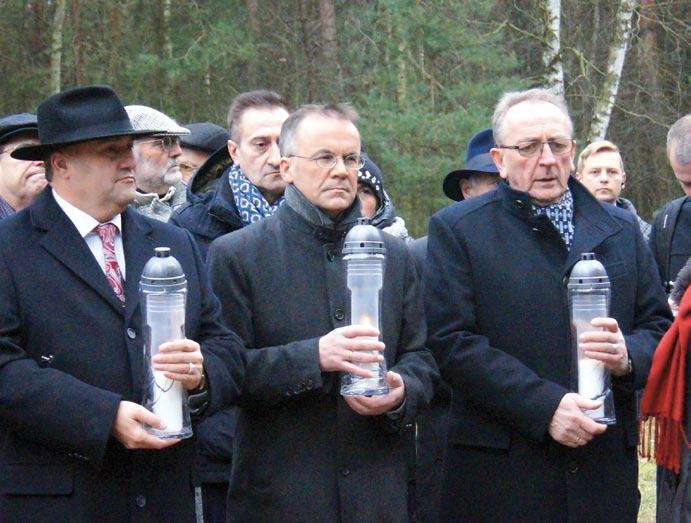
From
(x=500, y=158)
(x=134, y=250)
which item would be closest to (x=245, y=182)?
(x=500, y=158)

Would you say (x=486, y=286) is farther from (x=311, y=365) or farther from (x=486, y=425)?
(x=311, y=365)

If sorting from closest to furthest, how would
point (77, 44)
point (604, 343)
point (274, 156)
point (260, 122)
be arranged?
point (604, 343) < point (274, 156) < point (260, 122) < point (77, 44)

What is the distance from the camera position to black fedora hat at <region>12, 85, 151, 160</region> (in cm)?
383

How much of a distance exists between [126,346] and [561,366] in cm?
171

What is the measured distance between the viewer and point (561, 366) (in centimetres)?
445

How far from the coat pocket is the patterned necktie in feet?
1.95

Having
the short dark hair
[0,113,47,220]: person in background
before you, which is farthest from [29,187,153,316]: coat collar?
the short dark hair

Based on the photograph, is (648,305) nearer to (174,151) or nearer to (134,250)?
(134,250)

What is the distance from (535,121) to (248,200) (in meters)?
1.51

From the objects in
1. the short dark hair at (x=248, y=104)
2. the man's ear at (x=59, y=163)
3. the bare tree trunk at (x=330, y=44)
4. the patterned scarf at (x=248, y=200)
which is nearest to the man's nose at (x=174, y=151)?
the short dark hair at (x=248, y=104)

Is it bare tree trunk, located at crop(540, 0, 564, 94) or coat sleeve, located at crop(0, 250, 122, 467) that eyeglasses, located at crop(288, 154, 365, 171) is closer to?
coat sleeve, located at crop(0, 250, 122, 467)

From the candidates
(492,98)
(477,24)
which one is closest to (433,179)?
(492,98)

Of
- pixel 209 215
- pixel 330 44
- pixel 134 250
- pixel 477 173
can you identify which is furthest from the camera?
pixel 330 44

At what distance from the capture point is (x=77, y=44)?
1454 cm
